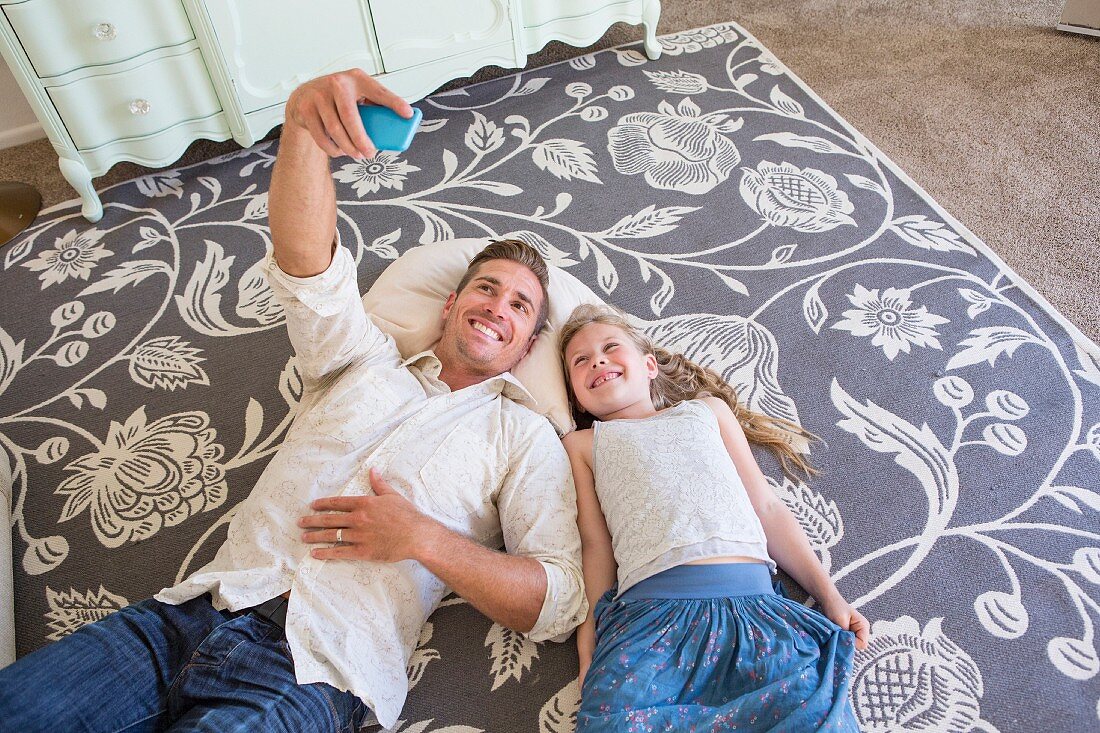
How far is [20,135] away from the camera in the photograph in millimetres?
2605

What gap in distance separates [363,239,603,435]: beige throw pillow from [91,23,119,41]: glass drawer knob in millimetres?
1024

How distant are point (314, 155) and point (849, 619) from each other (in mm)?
1170

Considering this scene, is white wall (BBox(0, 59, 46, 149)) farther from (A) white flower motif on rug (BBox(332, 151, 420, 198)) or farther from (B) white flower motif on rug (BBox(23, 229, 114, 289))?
(A) white flower motif on rug (BBox(332, 151, 420, 198))

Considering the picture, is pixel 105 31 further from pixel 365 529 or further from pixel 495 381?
pixel 365 529

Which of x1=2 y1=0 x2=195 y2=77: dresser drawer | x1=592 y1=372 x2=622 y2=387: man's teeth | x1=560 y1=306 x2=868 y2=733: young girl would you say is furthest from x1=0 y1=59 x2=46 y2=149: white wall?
x1=592 y1=372 x2=622 y2=387: man's teeth

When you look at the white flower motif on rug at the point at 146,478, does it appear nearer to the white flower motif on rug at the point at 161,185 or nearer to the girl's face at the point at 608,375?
the girl's face at the point at 608,375

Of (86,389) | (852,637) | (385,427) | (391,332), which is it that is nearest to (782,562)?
(852,637)

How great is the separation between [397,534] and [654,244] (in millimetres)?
→ 1221

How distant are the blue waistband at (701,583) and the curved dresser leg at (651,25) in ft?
6.77

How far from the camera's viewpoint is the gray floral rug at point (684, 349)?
135cm

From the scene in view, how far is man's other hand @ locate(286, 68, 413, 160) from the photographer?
107 centimetres

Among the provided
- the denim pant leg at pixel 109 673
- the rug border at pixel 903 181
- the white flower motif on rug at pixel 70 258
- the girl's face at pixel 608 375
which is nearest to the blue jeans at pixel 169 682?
the denim pant leg at pixel 109 673

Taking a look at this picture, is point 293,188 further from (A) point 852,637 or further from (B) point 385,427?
(A) point 852,637

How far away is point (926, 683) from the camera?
1.28 metres
